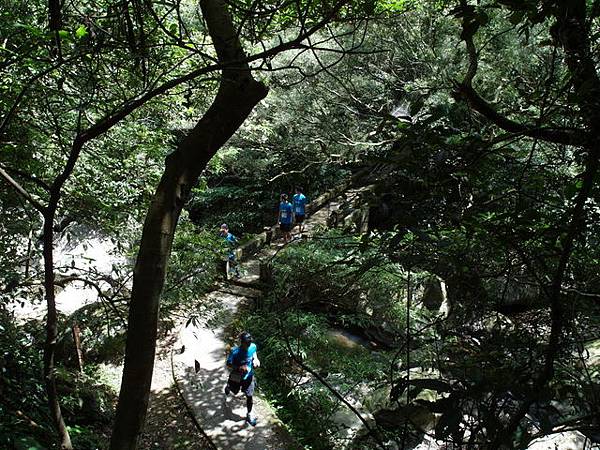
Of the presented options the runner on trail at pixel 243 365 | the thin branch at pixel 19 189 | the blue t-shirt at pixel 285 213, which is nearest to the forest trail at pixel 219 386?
the runner on trail at pixel 243 365

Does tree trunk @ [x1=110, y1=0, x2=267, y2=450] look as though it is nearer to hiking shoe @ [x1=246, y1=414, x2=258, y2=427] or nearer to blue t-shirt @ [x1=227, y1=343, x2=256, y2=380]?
blue t-shirt @ [x1=227, y1=343, x2=256, y2=380]

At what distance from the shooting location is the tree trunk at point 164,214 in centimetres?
196

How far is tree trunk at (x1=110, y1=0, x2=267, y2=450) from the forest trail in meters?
3.32

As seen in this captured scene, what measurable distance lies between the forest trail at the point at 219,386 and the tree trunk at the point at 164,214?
3324 mm

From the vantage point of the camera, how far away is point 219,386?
7.35 m

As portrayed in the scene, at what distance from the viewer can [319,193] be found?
17141mm

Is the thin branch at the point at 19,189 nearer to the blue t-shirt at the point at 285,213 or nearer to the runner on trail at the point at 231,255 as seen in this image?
the runner on trail at the point at 231,255

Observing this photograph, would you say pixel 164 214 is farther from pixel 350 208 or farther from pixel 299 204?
pixel 299 204

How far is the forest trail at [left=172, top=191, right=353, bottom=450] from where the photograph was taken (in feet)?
20.3

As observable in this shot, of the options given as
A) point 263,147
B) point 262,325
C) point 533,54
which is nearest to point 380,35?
point 533,54


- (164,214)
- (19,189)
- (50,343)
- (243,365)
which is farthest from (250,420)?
(19,189)

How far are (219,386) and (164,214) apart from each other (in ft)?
19.8

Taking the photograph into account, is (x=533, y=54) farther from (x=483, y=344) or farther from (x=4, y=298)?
(x=4, y=298)

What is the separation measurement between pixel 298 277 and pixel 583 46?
7.06 metres
